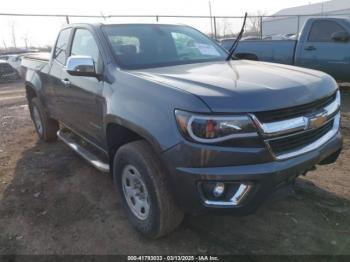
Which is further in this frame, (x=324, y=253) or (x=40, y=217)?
(x=40, y=217)

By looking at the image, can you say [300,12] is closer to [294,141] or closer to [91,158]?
[91,158]

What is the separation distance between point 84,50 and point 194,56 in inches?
47.9

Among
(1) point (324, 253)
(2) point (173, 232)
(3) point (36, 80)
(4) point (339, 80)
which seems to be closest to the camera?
(1) point (324, 253)

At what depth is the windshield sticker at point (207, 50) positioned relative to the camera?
14.2 ft

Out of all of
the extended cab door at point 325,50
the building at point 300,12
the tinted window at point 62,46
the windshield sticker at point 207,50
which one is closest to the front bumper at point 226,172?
the windshield sticker at point 207,50

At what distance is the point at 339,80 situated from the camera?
28.9 ft

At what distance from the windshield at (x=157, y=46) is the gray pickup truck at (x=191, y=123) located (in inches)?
0.6

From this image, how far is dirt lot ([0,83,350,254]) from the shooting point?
3.22m

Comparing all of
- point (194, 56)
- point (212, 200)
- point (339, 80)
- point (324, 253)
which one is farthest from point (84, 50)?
point (339, 80)

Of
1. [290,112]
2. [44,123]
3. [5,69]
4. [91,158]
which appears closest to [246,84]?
[290,112]

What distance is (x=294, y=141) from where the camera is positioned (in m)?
2.81

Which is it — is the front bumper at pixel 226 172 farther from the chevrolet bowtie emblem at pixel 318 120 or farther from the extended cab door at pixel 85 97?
the extended cab door at pixel 85 97

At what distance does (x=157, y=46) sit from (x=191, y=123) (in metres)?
1.69

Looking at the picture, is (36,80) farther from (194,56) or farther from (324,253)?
(324,253)
